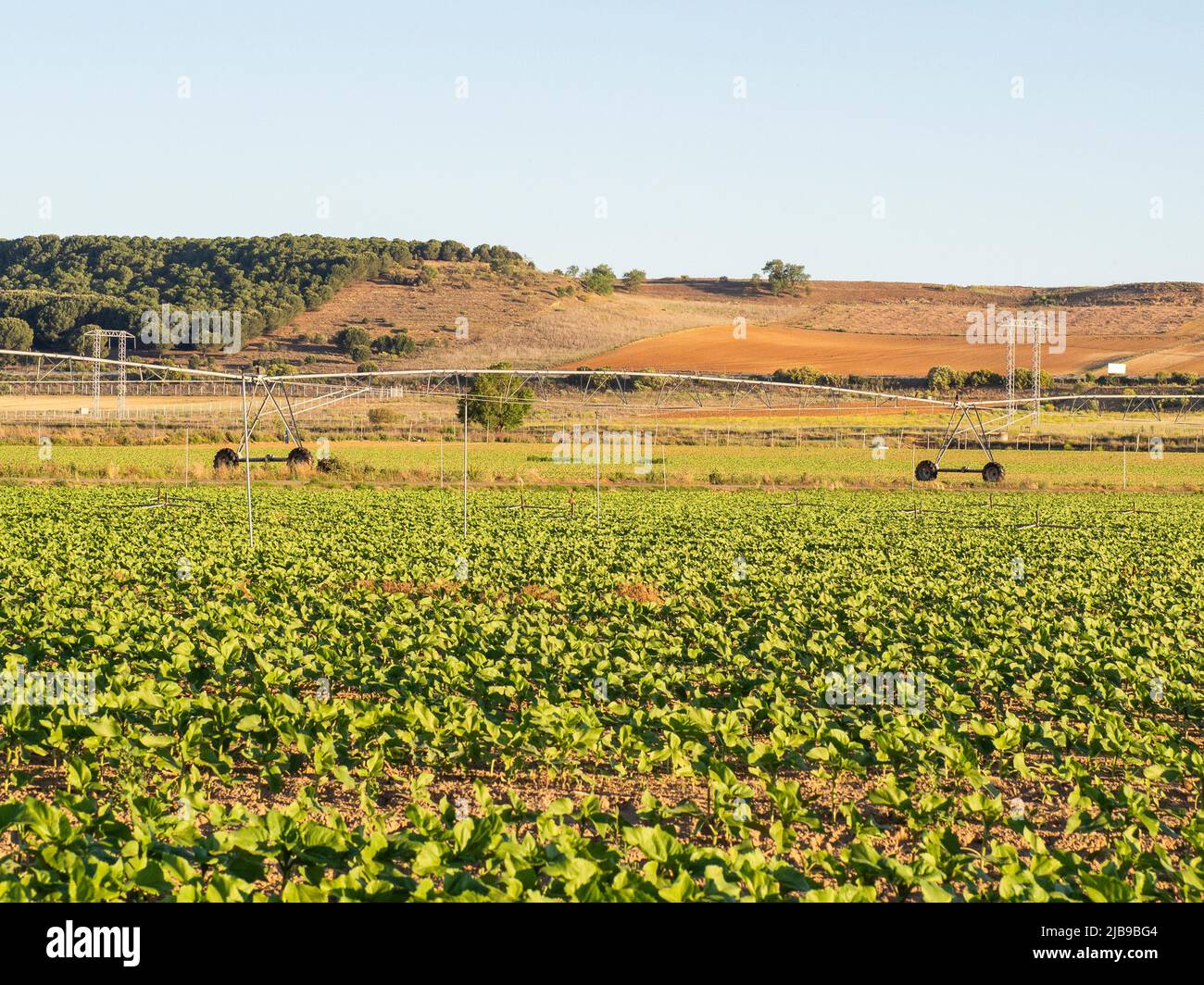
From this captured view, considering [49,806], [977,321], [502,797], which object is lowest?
[502,797]

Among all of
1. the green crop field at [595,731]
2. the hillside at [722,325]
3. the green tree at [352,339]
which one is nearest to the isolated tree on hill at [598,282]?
the hillside at [722,325]

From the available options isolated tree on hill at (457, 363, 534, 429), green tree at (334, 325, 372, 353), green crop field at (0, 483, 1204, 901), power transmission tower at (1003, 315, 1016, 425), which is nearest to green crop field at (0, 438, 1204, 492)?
isolated tree on hill at (457, 363, 534, 429)

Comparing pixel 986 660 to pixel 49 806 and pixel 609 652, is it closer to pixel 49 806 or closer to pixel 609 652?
pixel 609 652

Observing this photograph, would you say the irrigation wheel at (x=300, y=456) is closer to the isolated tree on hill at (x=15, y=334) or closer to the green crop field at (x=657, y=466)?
the green crop field at (x=657, y=466)

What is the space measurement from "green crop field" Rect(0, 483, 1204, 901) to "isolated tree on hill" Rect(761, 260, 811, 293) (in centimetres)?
→ 15003

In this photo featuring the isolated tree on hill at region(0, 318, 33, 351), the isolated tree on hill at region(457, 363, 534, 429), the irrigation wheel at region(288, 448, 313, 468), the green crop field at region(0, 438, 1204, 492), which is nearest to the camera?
the irrigation wheel at region(288, 448, 313, 468)

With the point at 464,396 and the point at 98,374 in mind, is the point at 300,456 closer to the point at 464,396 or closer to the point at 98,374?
the point at 464,396

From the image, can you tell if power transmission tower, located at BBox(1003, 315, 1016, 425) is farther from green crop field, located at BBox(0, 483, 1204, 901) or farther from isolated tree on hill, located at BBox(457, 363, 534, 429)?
isolated tree on hill, located at BBox(457, 363, 534, 429)

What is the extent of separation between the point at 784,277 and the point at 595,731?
165 meters

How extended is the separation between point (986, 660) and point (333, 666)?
20.2 feet

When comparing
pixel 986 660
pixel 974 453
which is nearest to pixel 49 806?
pixel 986 660

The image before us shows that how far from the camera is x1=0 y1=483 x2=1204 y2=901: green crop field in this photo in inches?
251

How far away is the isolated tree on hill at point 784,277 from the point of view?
547 ft
